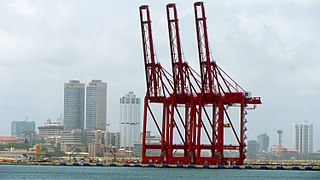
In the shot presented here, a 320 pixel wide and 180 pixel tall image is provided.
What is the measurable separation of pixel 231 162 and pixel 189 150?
25.1 feet

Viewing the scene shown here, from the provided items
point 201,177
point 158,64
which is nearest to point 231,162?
point 158,64

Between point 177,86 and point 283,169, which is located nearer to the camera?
point 177,86

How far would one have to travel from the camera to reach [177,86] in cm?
13925

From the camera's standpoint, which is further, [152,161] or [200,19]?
[152,161]

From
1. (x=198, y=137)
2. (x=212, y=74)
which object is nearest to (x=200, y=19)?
(x=212, y=74)

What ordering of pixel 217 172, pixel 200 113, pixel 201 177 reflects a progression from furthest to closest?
pixel 200 113, pixel 217 172, pixel 201 177

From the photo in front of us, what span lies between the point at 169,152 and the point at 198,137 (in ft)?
20.3

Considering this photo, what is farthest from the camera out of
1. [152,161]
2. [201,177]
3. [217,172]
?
[152,161]

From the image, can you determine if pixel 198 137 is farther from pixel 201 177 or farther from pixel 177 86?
pixel 201 177

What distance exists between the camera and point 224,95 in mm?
137875

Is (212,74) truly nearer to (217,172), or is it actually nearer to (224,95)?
(224,95)

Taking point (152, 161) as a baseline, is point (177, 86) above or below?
above

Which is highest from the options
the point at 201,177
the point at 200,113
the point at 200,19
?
the point at 200,19

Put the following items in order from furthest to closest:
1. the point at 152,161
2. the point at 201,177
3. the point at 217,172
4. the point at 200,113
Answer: the point at 152,161 → the point at 200,113 → the point at 217,172 → the point at 201,177
